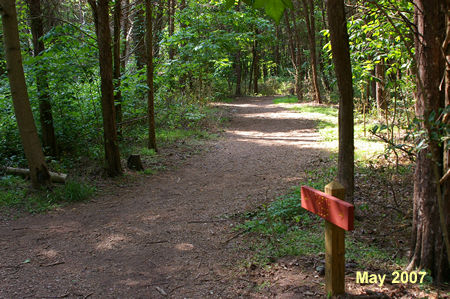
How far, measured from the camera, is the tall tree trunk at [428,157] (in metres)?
3.01

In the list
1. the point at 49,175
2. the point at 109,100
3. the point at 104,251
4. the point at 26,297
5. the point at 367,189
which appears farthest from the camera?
the point at 109,100

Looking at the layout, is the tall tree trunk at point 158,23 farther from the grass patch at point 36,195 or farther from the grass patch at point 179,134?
the grass patch at point 36,195

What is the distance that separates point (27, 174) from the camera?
7297 millimetres

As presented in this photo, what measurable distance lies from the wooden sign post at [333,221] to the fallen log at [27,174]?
5.64 m

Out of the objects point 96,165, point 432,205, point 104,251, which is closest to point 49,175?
point 96,165

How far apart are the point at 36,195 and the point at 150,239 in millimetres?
2873

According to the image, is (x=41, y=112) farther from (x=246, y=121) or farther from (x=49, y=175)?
(x=246, y=121)

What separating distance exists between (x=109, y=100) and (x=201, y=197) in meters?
3.03

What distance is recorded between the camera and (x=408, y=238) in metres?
4.16

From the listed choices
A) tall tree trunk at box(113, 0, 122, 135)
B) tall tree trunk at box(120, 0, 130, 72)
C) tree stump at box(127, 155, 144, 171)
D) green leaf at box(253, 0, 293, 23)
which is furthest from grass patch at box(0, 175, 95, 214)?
green leaf at box(253, 0, 293, 23)

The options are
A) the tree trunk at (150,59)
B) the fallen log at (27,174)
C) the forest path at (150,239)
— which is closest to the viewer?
the forest path at (150,239)

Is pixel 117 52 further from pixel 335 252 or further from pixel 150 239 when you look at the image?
pixel 335 252

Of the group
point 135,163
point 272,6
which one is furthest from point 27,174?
point 272,6

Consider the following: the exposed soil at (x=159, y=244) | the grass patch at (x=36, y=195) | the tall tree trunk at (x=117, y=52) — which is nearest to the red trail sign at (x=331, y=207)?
the exposed soil at (x=159, y=244)
